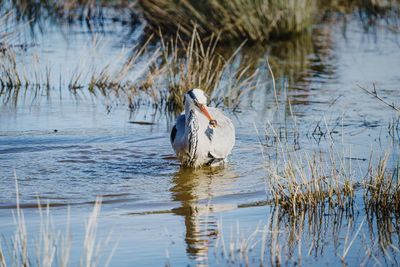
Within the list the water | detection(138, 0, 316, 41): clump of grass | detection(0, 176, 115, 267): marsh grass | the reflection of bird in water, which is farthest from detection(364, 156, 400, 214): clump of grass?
detection(138, 0, 316, 41): clump of grass

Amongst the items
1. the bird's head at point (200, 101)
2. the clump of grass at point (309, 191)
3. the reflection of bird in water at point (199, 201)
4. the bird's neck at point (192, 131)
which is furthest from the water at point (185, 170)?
the bird's head at point (200, 101)

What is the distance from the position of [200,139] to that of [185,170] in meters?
0.35

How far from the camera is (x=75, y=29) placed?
1670 cm

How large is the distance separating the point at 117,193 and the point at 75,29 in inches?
389

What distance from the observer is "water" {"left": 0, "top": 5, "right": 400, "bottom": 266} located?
5.82 meters

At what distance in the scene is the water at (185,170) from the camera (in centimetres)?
582

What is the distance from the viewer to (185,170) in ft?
28.1

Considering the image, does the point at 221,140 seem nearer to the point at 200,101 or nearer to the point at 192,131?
the point at 192,131

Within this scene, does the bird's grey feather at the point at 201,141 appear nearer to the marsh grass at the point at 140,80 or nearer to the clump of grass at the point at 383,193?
the marsh grass at the point at 140,80

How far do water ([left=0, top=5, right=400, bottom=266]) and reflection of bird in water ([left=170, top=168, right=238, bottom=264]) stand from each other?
12 mm

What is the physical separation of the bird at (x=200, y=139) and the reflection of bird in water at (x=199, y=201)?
122 mm

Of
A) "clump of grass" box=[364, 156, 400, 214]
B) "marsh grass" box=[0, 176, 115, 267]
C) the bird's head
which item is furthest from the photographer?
the bird's head

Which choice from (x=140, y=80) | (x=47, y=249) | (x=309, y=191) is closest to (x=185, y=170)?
(x=309, y=191)

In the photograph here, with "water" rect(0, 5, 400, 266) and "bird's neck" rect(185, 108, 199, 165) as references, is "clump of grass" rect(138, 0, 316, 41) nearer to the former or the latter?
"water" rect(0, 5, 400, 266)
